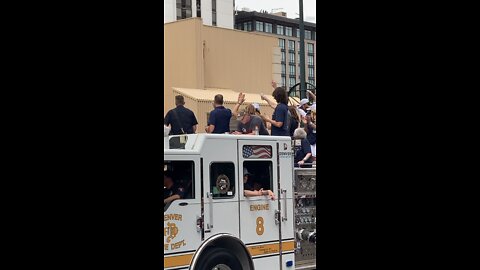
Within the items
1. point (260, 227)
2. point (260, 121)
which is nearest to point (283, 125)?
point (260, 121)

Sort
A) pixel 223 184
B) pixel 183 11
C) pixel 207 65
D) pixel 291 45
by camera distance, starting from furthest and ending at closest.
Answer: pixel 291 45 → pixel 183 11 → pixel 207 65 → pixel 223 184

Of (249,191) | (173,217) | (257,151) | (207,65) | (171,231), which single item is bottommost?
(171,231)

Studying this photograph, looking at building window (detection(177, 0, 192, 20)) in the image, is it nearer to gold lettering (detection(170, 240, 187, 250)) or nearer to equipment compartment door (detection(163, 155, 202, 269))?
equipment compartment door (detection(163, 155, 202, 269))

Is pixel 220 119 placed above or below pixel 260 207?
above

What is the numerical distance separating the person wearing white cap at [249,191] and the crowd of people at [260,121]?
400mm

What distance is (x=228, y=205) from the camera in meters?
7.05

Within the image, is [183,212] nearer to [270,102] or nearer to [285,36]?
[270,102]

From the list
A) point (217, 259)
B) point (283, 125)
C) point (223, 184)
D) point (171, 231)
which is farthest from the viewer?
point (283, 125)

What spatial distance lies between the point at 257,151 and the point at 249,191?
356mm

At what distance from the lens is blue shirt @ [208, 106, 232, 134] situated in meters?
7.38

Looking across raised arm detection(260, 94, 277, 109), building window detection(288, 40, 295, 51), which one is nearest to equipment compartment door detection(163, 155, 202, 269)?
raised arm detection(260, 94, 277, 109)

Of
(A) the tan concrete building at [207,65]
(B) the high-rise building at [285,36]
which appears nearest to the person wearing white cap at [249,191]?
(A) the tan concrete building at [207,65]

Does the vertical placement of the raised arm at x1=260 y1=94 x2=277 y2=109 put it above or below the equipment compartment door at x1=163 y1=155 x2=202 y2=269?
above
